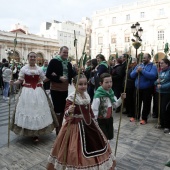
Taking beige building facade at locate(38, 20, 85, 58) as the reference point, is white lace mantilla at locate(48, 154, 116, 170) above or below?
below

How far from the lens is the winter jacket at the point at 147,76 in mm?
5234

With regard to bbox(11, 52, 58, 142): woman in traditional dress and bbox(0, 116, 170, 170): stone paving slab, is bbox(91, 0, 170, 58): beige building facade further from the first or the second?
bbox(11, 52, 58, 142): woman in traditional dress

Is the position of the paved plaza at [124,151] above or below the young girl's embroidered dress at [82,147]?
below

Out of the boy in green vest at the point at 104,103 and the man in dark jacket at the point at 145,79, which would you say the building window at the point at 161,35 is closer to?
the man in dark jacket at the point at 145,79

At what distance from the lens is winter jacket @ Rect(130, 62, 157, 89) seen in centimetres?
523

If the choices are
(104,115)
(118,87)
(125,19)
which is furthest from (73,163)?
(125,19)

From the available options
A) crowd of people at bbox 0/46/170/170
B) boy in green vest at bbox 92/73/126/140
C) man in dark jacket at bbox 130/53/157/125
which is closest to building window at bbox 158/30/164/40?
crowd of people at bbox 0/46/170/170

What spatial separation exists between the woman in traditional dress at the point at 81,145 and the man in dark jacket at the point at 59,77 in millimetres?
1410

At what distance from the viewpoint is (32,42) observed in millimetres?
35781

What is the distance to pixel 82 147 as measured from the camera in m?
2.46

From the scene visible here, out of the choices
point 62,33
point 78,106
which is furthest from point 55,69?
point 62,33

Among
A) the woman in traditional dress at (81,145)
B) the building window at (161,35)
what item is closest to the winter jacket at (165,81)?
the woman in traditional dress at (81,145)

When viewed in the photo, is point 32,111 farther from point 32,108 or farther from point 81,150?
point 81,150

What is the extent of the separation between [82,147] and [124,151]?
1.51 metres
